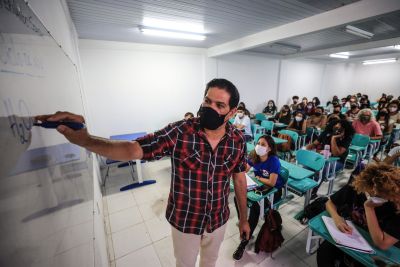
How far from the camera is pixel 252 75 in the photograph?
273 inches

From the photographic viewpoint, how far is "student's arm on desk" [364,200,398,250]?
4.11ft

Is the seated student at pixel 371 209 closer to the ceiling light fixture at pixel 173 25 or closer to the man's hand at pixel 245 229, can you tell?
the man's hand at pixel 245 229

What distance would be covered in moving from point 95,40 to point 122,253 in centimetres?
434

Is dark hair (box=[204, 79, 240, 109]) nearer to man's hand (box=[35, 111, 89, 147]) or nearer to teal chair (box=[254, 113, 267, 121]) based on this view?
man's hand (box=[35, 111, 89, 147])

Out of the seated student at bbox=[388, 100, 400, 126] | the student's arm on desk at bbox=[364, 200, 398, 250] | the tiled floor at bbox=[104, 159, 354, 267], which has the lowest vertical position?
the tiled floor at bbox=[104, 159, 354, 267]

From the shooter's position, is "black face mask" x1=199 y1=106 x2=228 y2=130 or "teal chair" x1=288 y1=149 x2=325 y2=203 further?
"teal chair" x1=288 y1=149 x2=325 y2=203

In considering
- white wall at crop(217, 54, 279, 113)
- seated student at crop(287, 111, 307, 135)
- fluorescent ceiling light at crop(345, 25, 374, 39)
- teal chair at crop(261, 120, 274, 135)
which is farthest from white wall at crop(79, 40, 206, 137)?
fluorescent ceiling light at crop(345, 25, 374, 39)

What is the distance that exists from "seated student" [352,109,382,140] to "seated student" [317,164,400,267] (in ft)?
10.1

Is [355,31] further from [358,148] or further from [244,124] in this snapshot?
[244,124]

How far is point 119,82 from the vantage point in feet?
15.1

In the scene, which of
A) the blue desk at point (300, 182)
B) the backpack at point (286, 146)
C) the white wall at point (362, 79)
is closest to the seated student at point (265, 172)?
the blue desk at point (300, 182)

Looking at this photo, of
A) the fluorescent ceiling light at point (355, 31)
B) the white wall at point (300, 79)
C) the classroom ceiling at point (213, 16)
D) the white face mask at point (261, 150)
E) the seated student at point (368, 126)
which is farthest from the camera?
the white wall at point (300, 79)

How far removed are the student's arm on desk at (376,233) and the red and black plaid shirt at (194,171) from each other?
42.9 inches

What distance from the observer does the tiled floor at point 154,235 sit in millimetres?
2045
